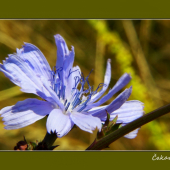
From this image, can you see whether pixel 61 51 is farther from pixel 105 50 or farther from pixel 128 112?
pixel 105 50

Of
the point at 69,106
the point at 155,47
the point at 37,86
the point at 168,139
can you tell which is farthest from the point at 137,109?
the point at 155,47

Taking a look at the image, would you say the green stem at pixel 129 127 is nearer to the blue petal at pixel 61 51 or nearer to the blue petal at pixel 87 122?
the blue petal at pixel 87 122

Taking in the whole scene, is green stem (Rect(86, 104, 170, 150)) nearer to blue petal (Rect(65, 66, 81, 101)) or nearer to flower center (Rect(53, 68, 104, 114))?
flower center (Rect(53, 68, 104, 114))

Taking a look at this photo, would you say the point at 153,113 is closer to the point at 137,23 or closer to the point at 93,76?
the point at 93,76

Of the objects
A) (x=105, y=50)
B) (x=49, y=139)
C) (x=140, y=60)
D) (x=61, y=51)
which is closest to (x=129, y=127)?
(x=49, y=139)

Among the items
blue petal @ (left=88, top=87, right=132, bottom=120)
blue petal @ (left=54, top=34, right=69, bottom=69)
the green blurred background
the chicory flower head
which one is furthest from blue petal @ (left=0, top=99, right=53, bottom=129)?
the green blurred background

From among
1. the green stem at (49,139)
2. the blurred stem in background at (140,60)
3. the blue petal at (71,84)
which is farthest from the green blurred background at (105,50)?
the green stem at (49,139)
